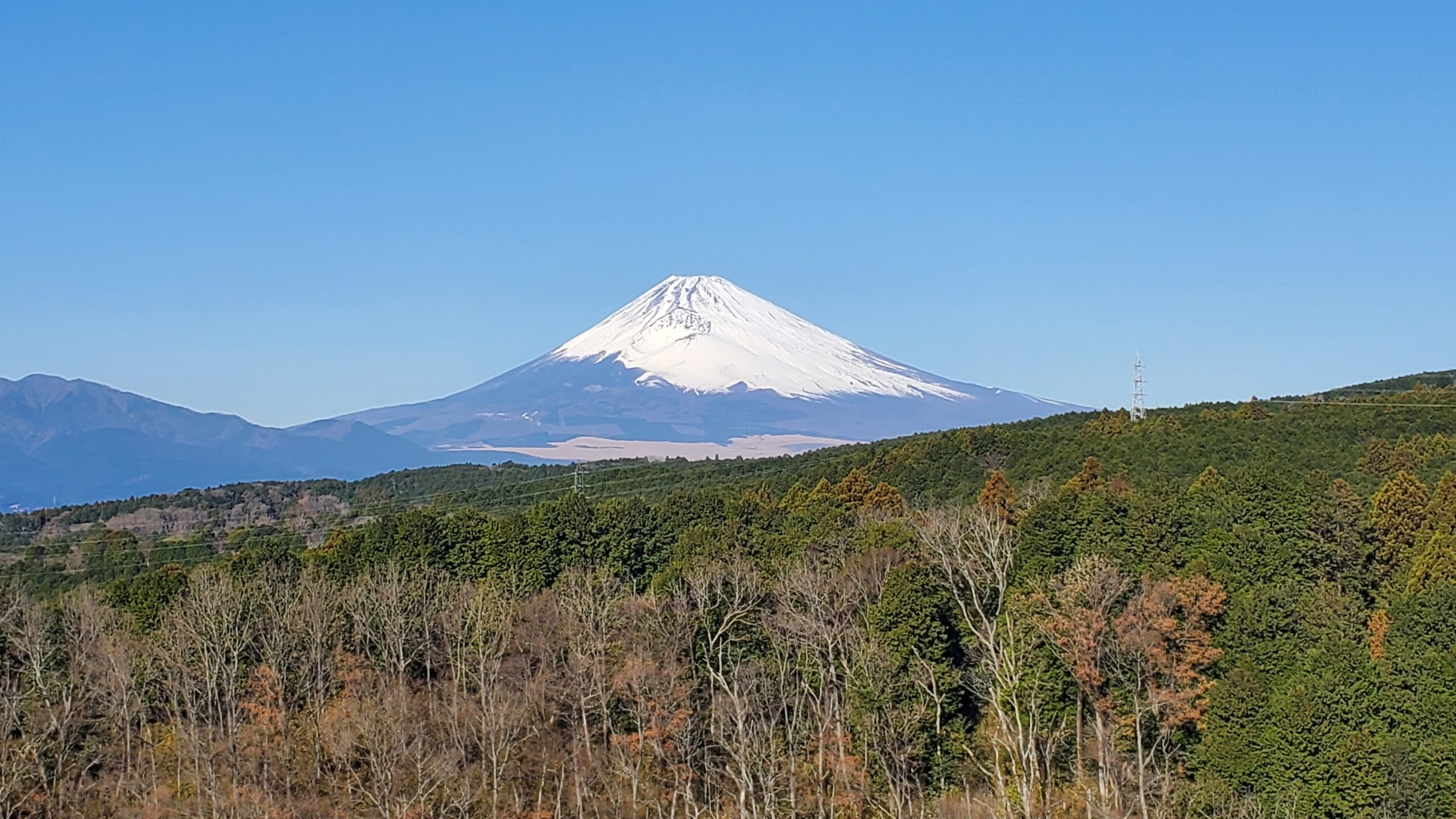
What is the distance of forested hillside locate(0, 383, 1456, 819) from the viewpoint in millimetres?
36938

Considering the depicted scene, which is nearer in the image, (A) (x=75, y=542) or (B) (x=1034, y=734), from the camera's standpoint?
(B) (x=1034, y=734)

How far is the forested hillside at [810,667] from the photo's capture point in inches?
1454

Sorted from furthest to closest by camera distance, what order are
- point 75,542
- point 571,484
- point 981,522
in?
point 571,484, point 75,542, point 981,522

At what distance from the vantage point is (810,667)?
44250 mm

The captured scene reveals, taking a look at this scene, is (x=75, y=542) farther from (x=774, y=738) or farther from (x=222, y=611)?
(x=774, y=738)

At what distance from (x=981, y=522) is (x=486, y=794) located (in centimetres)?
1794

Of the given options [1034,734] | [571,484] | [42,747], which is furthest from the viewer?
[571,484]

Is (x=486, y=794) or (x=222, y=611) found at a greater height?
(x=222, y=611)

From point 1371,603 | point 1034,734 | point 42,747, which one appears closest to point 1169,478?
point 1371,603

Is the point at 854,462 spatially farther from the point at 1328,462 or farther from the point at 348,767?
the point at 348,767

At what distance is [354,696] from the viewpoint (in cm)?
4556

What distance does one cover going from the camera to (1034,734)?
38.4 m

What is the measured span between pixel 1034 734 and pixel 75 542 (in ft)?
217

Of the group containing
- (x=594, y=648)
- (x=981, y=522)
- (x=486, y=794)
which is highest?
(x=981, y=522)
